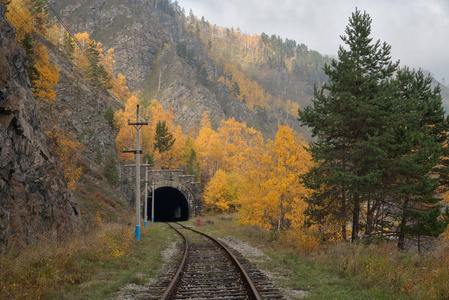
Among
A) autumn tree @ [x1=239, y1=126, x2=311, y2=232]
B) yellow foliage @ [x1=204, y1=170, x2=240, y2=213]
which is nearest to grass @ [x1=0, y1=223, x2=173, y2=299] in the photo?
autumn tree @ [x1=239, y1=126, x2=311, y2=232]

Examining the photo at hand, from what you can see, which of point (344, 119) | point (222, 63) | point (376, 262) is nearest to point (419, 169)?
point (344, 119)

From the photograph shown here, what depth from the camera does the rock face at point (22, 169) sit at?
392 inches

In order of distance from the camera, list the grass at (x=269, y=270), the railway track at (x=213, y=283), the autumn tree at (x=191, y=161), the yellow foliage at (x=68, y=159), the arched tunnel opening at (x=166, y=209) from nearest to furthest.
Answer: the grass at (x=269, y=270) → the railway track at (x=213, y=283) → the yellow foliage at (x=68, y=159) → the autumn tree at (x=191, y=161) → the arched tunnel opening at (x=166, y=209)

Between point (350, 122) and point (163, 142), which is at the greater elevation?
point (163, 142)

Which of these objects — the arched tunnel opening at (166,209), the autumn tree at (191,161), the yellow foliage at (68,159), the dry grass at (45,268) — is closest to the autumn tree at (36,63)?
the yellow foliage at (68,159)

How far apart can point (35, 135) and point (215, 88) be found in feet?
440

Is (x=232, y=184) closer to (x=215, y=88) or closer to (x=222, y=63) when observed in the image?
(x=215, y=88)

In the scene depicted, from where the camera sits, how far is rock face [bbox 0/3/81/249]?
9953 mm

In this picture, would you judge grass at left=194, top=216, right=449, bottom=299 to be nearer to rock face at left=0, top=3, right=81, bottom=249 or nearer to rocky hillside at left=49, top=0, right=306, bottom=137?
rock face at left=0, top=3, right=81, bottom=249

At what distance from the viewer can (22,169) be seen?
458 inches

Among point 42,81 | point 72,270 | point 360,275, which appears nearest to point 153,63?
point 42,81

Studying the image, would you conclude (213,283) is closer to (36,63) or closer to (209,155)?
(36,63)

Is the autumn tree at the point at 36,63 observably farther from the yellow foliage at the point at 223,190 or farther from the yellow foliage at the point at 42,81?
the yellow foliage at the point at 223,190

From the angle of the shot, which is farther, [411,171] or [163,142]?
[163,142]
